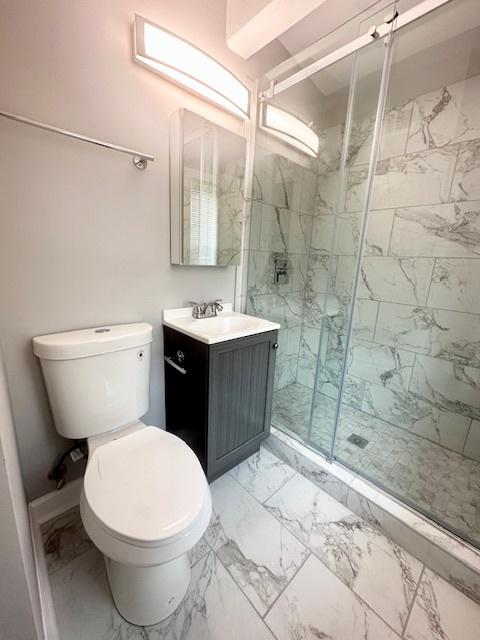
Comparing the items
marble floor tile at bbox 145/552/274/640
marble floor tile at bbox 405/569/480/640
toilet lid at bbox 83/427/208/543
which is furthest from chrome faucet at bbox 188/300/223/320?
marble floor tile at bbox 405/569/480/640

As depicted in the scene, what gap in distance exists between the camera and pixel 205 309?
5.03ft

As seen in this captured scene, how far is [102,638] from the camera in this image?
84 centimetres

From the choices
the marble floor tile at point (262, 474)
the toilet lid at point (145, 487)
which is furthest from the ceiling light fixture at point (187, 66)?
the marble floor tile at point (262, 474)

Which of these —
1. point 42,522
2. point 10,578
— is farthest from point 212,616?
point 42,522

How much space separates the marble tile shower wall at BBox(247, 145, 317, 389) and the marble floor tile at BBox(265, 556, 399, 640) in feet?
3.91

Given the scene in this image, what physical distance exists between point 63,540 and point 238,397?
3.08 feet

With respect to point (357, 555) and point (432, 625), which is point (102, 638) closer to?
point (357, 555)

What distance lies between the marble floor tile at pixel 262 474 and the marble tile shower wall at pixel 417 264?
0.54 meters

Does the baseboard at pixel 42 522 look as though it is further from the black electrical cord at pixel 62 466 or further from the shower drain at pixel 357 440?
the shower drain at pixel 357 440

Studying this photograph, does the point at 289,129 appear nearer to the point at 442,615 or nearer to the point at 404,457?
the point at 404,457

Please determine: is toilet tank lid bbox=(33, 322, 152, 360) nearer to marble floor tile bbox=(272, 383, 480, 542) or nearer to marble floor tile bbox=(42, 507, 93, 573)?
marble floor tile bbox=(42, 507, 93, 573)

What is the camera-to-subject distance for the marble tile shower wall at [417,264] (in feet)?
4.97

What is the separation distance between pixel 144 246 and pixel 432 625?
1837 mm

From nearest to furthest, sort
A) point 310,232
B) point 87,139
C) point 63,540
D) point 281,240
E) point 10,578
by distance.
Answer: point 10,578 → point 87,139 → point 63,540 → point 281,240 → point 310,232
